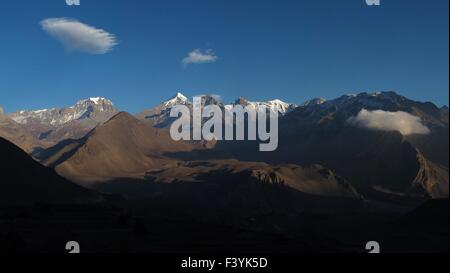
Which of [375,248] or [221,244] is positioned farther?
[221,244]

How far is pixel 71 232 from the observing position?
19488cm
